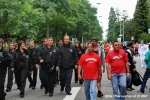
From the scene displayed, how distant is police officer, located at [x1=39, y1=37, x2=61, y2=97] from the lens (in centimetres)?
1024

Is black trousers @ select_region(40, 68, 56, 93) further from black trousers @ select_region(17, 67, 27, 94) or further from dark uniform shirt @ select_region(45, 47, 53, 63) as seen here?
black trousers @ select_region(17, 67, 27, 94)

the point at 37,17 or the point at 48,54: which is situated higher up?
the point at 37,17

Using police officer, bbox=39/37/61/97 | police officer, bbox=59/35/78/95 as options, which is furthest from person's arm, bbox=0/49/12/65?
police officer, bbox=59/35/78/95

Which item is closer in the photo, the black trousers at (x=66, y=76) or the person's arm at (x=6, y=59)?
the person's arm at (x=6, y=59)

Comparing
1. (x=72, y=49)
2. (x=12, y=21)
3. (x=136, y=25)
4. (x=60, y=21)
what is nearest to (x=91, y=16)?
(x=136, y=25)

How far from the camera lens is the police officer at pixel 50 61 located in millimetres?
10242

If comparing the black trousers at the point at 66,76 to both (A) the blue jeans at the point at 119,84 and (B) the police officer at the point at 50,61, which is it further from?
(A) the blue jeans at the point at 119,84

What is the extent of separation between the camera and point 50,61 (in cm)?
1034

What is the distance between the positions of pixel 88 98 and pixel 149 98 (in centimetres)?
230

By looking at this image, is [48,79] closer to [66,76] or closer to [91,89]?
[66,76]

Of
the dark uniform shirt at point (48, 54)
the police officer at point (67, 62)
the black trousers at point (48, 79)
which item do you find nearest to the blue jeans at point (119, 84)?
the police officer at point (67, 62)

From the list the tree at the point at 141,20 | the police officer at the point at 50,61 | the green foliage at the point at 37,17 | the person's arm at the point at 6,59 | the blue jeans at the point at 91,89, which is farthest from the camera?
the tree at the point at 141,20

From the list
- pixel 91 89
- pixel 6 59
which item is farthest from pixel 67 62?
pixel 91 89

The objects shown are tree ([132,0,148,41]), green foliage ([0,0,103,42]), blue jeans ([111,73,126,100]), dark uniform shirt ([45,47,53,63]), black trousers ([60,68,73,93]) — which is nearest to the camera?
blue jeans ([111,73,126,100])
